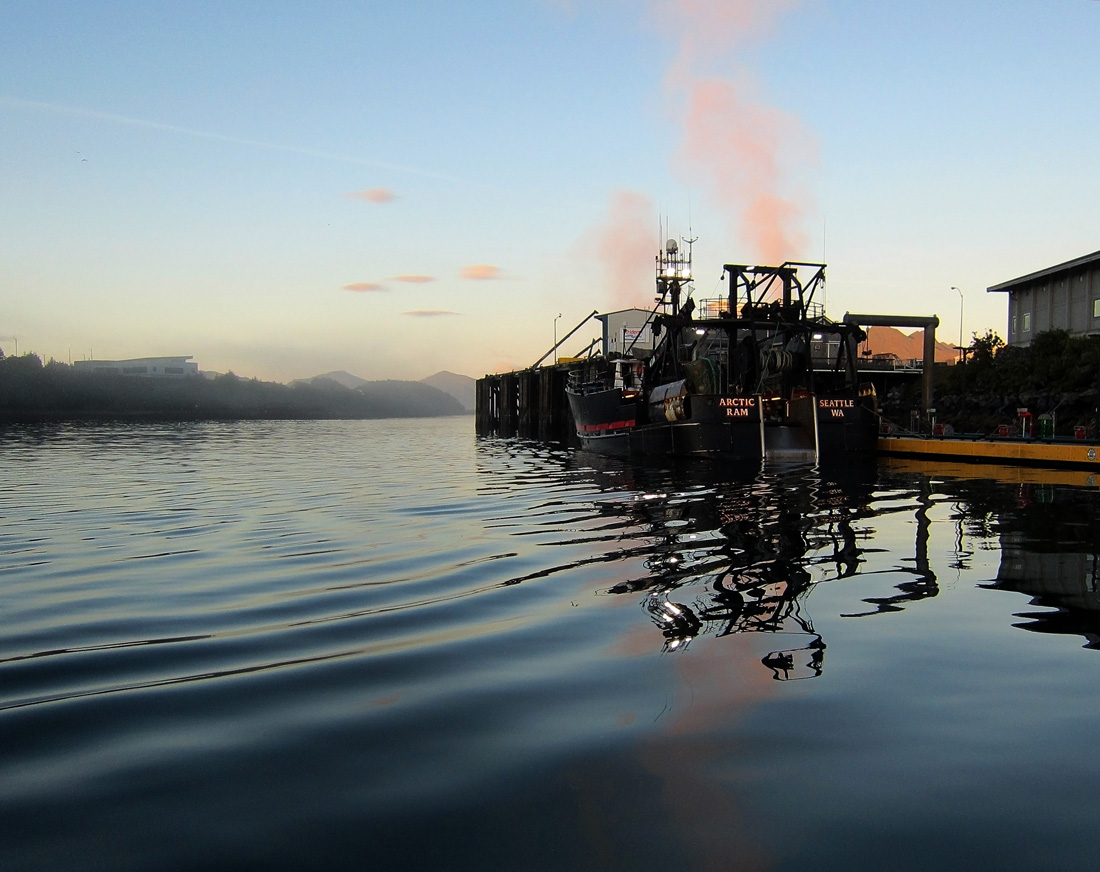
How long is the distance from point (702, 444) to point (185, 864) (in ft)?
83.4

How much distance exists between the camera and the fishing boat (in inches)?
1084

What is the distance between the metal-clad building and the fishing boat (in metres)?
22.4

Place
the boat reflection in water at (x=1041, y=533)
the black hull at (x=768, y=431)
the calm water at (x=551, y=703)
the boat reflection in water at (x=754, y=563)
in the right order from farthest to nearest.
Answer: the black hull at (x=768, y=431) → the boat reflection in water at (x=1041, y=533) → the boat reflection in water at (x=754, y=563) → the calm water at (x=551, y=703)

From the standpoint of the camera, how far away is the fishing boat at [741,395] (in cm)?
2753

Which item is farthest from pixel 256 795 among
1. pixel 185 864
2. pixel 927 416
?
pixel 927 416

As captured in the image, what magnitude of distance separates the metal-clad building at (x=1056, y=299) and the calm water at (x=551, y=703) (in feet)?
154

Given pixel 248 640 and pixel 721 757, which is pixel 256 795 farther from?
pixel 248 640

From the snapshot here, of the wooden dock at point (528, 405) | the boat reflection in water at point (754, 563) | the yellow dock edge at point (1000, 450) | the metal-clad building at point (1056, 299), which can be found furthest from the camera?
the wooden dock at point (528, 405)

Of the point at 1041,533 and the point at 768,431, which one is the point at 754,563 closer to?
the point at 1041,533

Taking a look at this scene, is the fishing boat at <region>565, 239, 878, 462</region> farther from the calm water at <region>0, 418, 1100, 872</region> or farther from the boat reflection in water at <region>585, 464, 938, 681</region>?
the calm water at <region>0, 418, 1100, 872</region>

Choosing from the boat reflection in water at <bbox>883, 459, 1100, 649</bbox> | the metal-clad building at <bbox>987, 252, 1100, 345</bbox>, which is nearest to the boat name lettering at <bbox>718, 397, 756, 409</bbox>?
the boat reflection in water at <bbox>883, 459, 1100, 649</bbox>

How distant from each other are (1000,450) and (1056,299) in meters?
35.8

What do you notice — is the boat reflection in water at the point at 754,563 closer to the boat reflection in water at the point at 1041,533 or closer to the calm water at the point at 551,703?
the calm water at the point at 551,703

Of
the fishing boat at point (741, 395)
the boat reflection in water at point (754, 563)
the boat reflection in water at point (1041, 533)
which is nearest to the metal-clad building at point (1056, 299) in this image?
the fishing boat at point (741, 395)
